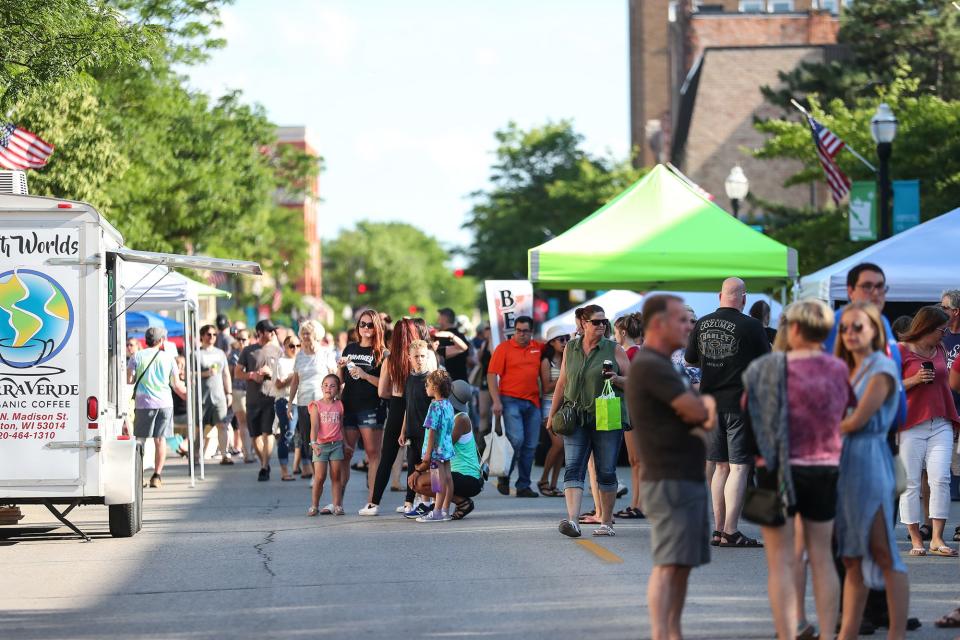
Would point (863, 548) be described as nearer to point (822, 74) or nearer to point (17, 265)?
point (17, 265)

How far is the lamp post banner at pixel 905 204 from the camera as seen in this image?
931 inches

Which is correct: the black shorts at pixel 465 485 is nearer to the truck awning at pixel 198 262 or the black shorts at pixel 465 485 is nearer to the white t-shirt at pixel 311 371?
the truck awning at pixel 198 262

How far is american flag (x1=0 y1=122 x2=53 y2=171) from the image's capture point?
20.9m

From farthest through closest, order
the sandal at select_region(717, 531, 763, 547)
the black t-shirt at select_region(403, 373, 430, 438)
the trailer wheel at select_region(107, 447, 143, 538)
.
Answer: the black t-shirt at select_region(403, 373, 430, 438) < the trailer wheel at select_region(107, 447, 143, 538) < the sandal at select_region(717, 531, 763, 547)

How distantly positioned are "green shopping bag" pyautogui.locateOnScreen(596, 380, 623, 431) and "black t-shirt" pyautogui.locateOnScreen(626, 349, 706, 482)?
525 centimetres

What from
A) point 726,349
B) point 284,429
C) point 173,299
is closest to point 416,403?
point 726,349

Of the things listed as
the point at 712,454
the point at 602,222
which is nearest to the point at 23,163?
the point at 602,222

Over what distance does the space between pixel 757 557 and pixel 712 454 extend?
1083mm

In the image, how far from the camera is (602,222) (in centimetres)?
1783

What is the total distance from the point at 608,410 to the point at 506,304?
7.41 metres

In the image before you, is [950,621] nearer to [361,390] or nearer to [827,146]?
[361,390]

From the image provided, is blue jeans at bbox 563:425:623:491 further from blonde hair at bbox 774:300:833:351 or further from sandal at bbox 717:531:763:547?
blonde hair at bbox 774:300:833:351

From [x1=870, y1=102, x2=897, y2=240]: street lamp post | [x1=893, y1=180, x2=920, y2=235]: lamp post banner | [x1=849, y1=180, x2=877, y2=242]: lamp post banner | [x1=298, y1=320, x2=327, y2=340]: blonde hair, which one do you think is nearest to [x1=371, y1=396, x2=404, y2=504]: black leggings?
[x1=298, y1=320, x2=327, y2=340]: blonde hair

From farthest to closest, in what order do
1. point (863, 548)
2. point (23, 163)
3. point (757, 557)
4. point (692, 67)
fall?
point (692, 67) < point (23, 163) < point (757, 557) < point (863, 548)
